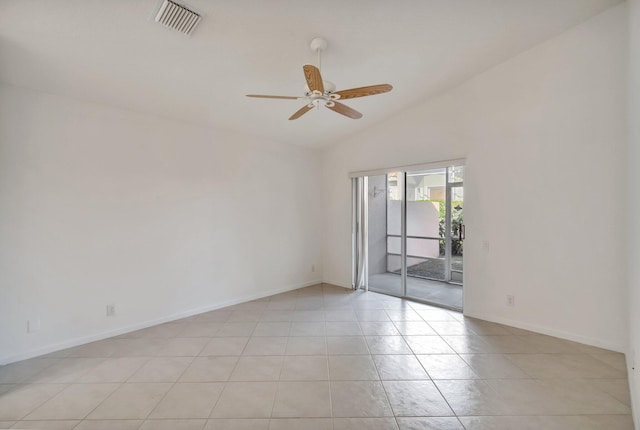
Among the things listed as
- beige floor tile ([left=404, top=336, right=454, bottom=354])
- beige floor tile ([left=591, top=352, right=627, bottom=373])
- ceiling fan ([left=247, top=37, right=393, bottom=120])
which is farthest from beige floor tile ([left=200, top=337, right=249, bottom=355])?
beige floor tile ([left=591, top=352, right=627, bottom=373])

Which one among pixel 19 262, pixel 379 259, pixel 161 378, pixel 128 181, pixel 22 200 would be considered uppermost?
pixel 128 181

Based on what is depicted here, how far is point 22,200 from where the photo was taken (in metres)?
2.69

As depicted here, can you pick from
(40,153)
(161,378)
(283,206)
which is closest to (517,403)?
(161,378)

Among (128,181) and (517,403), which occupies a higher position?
(128,181)

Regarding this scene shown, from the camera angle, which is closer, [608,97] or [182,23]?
[182,23]

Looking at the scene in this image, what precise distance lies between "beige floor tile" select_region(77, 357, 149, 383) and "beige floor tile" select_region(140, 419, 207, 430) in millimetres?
759

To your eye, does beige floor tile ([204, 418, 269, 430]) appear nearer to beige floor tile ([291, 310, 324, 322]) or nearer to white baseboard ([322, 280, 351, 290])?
beige floor tile ([291, 310, 324, 322])

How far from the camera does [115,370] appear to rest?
2531mm

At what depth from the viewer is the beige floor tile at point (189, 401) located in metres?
1.97

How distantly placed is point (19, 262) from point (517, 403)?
4555 mm

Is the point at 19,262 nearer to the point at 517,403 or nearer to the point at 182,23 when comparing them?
the point at 182,23

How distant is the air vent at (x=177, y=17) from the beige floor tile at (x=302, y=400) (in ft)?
9.75

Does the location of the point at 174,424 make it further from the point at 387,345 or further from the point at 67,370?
the point at 387,345

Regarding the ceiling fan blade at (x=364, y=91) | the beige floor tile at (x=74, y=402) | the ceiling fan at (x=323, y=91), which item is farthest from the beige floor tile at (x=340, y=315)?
the ceiling fan blade at (x=364, y=91)
